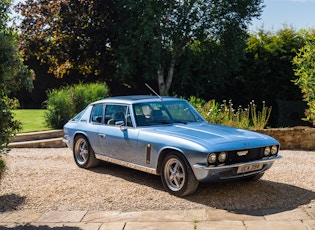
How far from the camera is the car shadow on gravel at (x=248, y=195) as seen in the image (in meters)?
6.33

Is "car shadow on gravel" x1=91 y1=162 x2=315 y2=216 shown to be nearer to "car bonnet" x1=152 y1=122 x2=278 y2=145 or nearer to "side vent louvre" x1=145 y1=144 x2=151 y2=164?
"side vent louvre" x1=145 y1=144 x2=151 y2=164

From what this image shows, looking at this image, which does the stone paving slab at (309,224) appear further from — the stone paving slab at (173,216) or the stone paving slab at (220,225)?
the stone paving slab at (173,216)

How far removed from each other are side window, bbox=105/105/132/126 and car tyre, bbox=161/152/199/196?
131cm

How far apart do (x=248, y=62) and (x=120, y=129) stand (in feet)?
42.1

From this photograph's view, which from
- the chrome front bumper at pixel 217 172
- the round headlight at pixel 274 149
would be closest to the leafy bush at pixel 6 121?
the chrome front bumper at pixel 217 172

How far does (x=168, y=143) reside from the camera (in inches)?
274

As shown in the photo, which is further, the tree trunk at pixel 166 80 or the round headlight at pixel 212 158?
the tree trunk at pixel 166 80

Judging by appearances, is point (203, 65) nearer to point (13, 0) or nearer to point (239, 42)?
point (239, 42)

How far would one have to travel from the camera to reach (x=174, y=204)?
21.3 ft

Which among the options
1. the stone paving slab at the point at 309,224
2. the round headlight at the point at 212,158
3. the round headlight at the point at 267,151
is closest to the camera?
the stone paving slab at the point at 309,224

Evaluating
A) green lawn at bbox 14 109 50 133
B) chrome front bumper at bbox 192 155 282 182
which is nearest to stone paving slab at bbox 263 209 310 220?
chrome front bumper at bbox 192 155 282 182

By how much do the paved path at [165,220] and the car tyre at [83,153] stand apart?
8.50 feet

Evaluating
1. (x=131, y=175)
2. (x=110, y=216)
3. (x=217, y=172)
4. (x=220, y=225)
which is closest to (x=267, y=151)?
(x=217, y=172)

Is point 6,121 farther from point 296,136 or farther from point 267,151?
point 296,136
